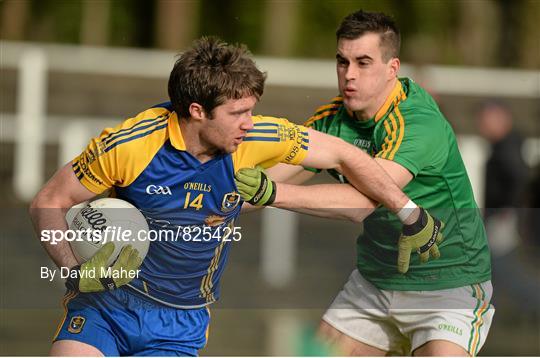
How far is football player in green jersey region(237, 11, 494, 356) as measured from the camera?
4.63 meters

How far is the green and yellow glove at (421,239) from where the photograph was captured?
15.3 ft

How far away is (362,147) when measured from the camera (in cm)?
486

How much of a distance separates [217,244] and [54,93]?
1067cm

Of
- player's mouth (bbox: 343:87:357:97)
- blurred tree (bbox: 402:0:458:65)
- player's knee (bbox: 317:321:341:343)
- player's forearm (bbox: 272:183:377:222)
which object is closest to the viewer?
player's forearm (bbox: 272:183:377:222)

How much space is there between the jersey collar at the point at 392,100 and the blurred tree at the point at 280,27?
37.0 feet

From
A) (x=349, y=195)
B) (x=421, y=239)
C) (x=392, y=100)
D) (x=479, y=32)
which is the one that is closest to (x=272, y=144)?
(x=349, y=195)

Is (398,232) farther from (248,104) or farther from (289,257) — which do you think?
(289,257)

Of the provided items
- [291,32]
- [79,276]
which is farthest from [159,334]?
[291,32]

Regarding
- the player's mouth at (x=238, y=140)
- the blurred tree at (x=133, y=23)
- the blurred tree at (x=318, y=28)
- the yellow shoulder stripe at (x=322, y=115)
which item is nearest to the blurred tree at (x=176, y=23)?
the blurred tree at (x=133, y=23)

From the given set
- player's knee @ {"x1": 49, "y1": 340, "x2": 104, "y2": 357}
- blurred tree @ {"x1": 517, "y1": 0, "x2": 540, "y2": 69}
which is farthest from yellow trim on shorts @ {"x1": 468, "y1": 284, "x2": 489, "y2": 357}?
blurred tree @ {"x1": 517, "y1": 0, "x2": 540, "y2": 69}

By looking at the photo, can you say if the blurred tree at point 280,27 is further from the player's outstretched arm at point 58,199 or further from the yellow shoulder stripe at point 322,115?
the player's outstretched arm at point 58,199

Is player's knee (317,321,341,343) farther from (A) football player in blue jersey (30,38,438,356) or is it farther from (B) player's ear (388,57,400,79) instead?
(B) player's ear (388,57,400,79)

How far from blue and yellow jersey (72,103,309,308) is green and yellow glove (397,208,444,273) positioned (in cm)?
61

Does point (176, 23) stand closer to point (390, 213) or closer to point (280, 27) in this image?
point (280, 27)
